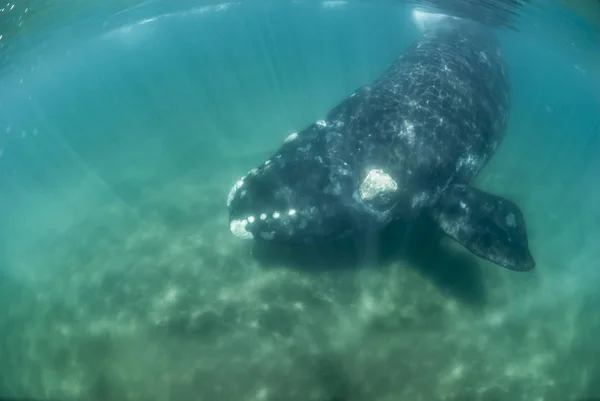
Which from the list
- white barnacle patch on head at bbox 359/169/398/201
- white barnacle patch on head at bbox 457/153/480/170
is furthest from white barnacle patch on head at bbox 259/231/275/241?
white barnacle patch on head at bbox 457/153/480/170

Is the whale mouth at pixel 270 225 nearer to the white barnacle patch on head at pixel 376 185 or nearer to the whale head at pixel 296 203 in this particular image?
the whale head at pixel 296 203

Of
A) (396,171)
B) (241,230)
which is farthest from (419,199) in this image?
(241,230)

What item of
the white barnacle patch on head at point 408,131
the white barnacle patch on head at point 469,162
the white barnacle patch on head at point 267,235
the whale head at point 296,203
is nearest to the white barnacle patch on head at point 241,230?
the whale head at point 296,203

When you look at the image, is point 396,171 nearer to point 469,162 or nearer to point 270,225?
point 469,162

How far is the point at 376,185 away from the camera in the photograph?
1190 centimetres

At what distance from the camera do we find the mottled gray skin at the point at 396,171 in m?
11.5

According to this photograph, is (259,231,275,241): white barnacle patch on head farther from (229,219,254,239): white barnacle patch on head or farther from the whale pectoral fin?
the whale pectoral fin

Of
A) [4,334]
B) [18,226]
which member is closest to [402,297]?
[4,334]

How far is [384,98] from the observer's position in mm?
13961

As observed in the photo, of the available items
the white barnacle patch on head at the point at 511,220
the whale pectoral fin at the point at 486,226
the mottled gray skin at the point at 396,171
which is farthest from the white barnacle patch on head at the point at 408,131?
the white barnacle patch on head at the point at 511,220

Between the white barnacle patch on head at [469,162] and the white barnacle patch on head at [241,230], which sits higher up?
the white barnacle patch on head at [241,230]

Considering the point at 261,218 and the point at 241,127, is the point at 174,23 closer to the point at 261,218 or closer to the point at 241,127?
the point at 241,127

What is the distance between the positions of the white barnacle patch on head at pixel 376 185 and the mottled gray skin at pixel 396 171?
0.08m

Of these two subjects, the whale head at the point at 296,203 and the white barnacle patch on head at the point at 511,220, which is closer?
the whale head at the point at 296,203
